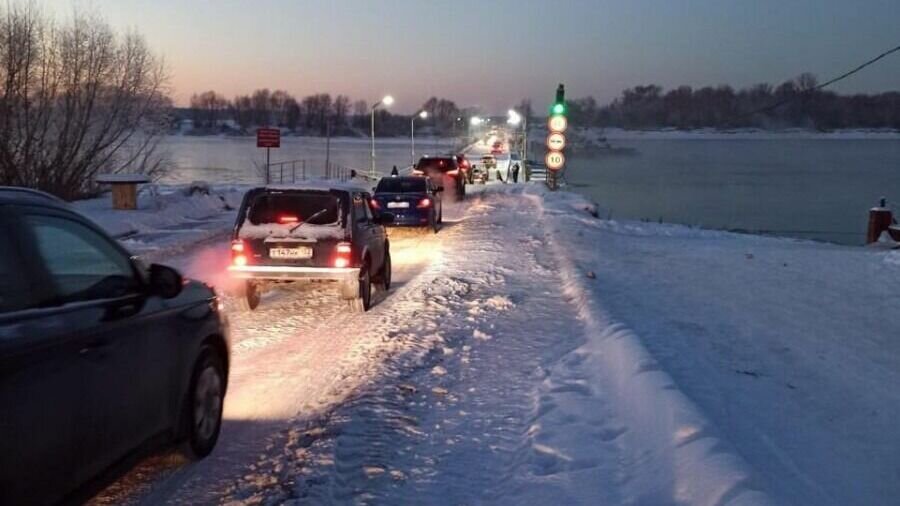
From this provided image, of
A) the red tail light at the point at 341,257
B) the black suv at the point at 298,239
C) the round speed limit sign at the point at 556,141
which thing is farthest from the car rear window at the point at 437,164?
the red tail light at the point at 341,257

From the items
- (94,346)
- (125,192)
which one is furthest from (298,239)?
(125,192)

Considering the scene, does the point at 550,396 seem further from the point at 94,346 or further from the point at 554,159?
the point at 554,159

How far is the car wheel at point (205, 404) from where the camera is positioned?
18.1 feet

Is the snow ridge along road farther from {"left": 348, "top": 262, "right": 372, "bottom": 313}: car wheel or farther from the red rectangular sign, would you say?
the red rectangular sign

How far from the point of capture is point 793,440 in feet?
22.3

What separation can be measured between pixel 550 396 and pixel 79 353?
4125mm

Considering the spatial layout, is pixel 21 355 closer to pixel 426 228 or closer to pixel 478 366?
pixel 478 366

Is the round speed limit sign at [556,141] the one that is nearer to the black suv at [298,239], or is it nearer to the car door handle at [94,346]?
the black suv at [298,239]

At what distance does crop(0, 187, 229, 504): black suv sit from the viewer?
11.6ft

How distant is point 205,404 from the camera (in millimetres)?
5793

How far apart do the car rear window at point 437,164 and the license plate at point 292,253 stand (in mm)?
25220

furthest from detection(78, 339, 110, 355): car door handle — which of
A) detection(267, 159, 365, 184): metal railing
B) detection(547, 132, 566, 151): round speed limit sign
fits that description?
detection(267, 159, 365, 184): metal railing

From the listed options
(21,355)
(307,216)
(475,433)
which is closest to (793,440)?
(475,433)

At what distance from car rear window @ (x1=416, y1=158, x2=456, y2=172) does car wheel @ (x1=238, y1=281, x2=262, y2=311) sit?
24803 mm
